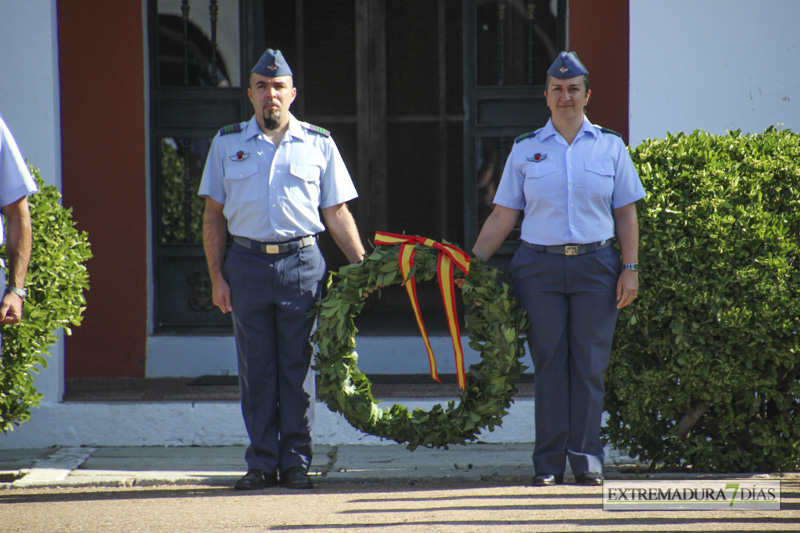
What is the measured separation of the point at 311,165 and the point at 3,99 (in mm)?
2292

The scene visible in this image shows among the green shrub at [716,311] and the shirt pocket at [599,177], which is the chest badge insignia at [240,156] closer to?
the shirt pocket at [599,177]

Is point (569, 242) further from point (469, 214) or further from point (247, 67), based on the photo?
point (247, 67)

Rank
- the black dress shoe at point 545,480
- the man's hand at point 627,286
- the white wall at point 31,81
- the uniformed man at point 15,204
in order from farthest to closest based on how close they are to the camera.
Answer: the white wall at point 31,81 → the black dress shoe at point 545,480 → the man's hand at point 627,286 → the uniformed man at point 15,204

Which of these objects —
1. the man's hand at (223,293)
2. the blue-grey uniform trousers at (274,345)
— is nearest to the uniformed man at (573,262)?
the blue-grey uniform trousers at (274,345)

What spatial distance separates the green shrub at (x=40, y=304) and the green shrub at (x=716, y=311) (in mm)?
2985

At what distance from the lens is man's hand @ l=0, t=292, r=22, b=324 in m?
3.67

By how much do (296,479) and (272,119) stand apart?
1794mm

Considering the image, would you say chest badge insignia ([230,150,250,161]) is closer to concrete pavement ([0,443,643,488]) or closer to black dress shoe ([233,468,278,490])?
black dress shoe ([233,468,278,490])

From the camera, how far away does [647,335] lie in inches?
178

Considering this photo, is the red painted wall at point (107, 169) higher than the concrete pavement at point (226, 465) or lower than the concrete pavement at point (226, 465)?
higher

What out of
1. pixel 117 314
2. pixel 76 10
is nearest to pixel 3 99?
pixel 76 10

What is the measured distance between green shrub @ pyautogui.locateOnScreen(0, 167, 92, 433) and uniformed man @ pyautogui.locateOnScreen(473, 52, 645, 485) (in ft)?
8.16

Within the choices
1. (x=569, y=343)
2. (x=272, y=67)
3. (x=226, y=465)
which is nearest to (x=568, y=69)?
(x=569, y=343)

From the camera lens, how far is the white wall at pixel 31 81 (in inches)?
216
